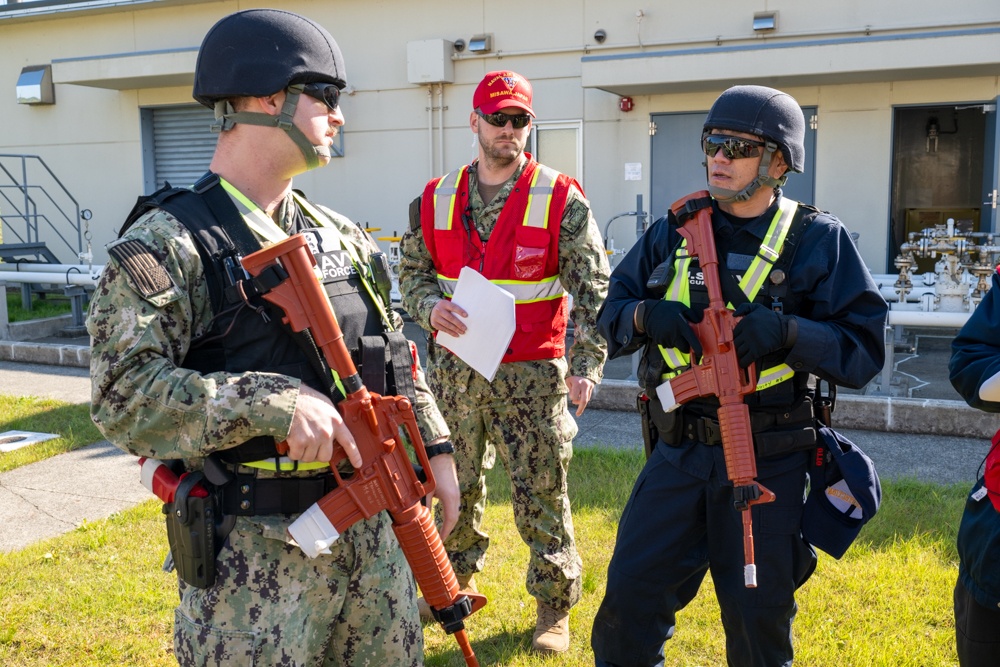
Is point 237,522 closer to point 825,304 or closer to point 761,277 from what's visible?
point 761,277

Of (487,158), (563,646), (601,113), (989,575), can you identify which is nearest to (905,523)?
(563,646)

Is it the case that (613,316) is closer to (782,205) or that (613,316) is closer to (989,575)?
(782,205)

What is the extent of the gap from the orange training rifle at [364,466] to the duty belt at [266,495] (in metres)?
0.07

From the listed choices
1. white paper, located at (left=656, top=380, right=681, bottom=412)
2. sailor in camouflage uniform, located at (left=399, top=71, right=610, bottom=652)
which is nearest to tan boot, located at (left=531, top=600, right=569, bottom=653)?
sailor in camouflage uniform, located at (left=399, top=71, right=610, bottom=652)

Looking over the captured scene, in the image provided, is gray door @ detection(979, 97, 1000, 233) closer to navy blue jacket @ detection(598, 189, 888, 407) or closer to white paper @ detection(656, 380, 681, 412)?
navy blue jacket @ detection(598, 189, 888, 407)

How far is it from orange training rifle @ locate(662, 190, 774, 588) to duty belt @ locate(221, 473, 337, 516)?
1.35 m

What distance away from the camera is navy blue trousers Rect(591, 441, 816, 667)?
2.88 meters

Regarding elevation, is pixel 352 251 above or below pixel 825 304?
above

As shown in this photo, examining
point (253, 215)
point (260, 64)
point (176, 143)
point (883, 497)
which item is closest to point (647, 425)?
point (253, 215)

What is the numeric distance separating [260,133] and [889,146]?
9506 millimetres

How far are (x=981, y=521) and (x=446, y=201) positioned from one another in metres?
2.46

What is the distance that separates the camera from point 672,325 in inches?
117

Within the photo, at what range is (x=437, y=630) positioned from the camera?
4.05 meters

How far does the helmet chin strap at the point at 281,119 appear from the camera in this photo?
2.16 m
